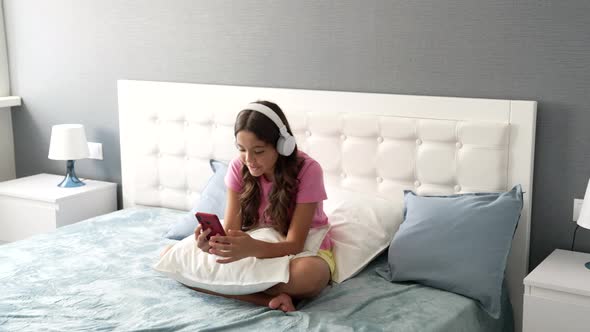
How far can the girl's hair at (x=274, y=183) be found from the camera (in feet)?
7.84

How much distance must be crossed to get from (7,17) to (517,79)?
276cm

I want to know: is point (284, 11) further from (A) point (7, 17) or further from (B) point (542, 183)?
(A) point (7, 17)

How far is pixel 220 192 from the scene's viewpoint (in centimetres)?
296

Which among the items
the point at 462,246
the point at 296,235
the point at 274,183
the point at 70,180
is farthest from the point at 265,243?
the point at 70,180

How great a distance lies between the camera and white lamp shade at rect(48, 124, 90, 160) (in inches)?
140

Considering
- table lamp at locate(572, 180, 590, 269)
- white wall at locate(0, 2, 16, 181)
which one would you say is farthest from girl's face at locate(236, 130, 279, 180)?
white wall at locate(0, 2, 16, 181)

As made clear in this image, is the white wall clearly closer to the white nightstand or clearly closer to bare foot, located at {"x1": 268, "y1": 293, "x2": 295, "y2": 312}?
the white nightstand

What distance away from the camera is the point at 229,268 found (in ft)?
7.49

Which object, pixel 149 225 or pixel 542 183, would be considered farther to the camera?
pixel 149 225

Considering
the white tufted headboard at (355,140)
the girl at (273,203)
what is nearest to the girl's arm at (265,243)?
the girl at (273,203)

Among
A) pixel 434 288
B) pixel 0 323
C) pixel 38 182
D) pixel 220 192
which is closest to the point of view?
pixel 0 323

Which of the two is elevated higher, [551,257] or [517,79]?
[517,79]

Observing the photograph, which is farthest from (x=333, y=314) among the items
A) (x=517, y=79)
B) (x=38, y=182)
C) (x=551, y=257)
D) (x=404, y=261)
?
(x=38, y=182)

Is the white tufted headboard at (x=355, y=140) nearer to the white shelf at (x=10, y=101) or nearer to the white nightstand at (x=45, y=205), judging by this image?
the white nightstand at (x=45, y=205)
